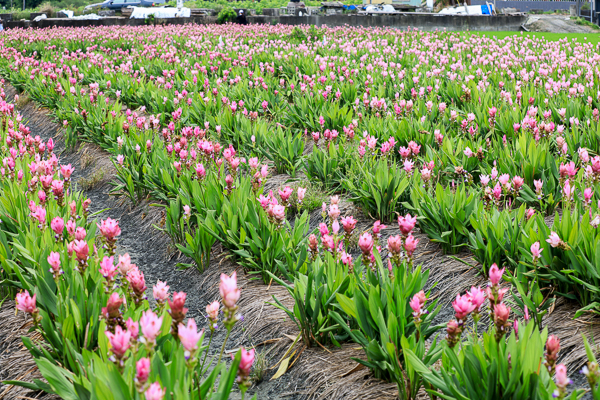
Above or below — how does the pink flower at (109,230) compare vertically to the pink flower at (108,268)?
above

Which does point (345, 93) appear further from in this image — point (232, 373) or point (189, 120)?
point (232, 373)

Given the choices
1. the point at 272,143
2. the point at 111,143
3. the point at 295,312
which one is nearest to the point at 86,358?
the point at 295,312

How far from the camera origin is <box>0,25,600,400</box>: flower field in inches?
77.0

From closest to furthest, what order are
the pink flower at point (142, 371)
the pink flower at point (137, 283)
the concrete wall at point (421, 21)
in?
the pink flower at point (142, 371)
the pink flower at point (137, 283)
the concrete wall at point (421, 21)

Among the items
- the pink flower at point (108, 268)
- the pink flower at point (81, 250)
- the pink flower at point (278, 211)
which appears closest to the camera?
the pink flower at point (108, 268)

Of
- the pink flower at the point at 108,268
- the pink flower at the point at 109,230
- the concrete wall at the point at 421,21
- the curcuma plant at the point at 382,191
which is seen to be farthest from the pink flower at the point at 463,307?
the concrete wall at the point at 421,21

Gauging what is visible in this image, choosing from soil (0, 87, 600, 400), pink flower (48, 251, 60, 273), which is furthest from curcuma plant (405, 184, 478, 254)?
pink flower (48, 251, 60, 273)

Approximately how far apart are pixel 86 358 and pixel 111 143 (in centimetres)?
460

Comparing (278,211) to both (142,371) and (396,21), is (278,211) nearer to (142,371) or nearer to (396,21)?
(142,371)

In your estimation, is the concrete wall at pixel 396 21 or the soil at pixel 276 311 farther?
the concrete wall at pixel 396 21

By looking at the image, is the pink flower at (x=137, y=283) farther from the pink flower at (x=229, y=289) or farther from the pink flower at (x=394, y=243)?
the pink flower at (x=394, y=243)

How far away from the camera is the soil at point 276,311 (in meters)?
2.55

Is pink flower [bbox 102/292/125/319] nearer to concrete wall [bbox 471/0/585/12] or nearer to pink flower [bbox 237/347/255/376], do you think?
pink flower [bbox 237/347/255/376]

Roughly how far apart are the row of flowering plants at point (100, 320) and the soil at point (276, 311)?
289mm
